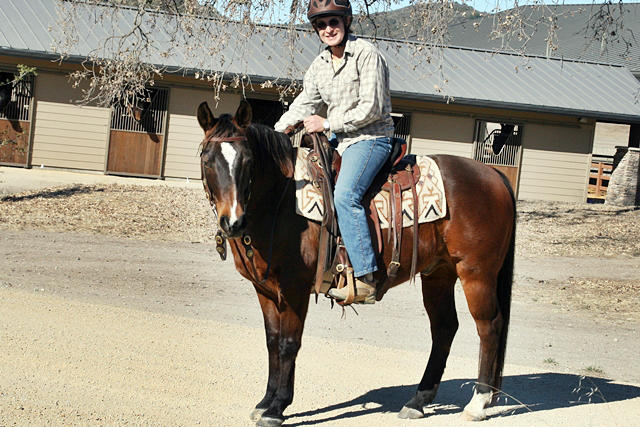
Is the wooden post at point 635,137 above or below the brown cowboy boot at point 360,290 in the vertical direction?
above

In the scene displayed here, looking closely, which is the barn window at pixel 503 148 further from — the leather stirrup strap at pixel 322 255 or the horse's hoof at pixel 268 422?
the horse's hoof at pixel 268 422

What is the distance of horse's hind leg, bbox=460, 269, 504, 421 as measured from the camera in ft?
17.9

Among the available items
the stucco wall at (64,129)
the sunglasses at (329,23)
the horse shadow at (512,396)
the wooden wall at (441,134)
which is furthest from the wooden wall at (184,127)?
the sunglasses at (329,23)

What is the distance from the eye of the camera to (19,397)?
→ 4.85m

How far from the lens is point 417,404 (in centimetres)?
552

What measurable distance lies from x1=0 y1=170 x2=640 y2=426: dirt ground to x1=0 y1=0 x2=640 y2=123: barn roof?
7741 millimetres

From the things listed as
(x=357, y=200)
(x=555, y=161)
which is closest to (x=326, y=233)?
(x=357, y=200)

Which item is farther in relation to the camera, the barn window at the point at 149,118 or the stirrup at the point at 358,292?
the barn window at the point at 149,118

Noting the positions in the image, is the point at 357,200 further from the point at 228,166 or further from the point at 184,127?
the point at 184,127

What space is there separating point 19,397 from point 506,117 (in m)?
20.5

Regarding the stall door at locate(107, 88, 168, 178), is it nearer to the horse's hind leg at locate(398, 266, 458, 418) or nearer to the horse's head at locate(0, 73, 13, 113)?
the horse's head at locate(0, 73, 13, 113)

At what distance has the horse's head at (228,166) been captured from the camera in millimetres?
4438

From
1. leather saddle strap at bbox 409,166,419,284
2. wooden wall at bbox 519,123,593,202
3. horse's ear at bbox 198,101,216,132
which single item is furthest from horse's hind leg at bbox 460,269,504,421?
wooden wall at bbox 519,123,593,202

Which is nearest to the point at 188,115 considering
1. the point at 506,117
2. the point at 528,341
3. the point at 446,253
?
the point at 506,117
